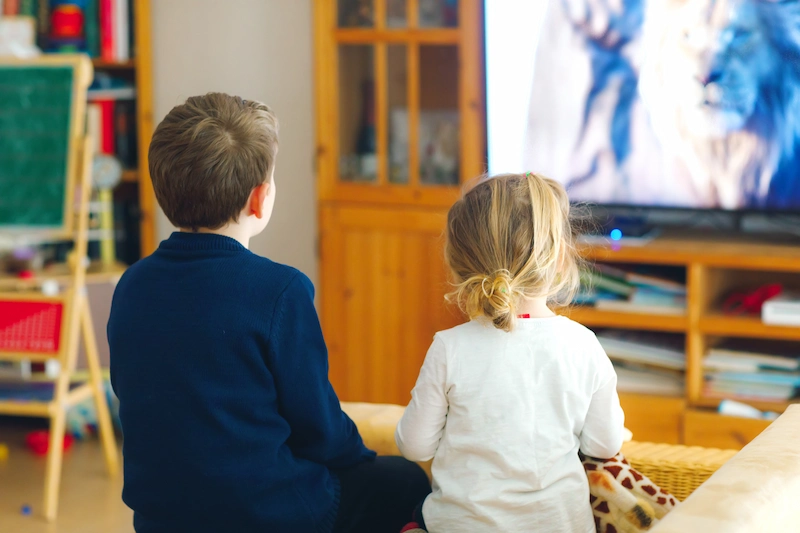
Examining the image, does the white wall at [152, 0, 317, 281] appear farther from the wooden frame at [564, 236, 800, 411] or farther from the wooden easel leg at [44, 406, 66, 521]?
the wooden frame at [564, 236, 800, 411]

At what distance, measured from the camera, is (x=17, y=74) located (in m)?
2.94

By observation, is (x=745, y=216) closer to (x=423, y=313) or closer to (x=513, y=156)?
(x=513, y=156)

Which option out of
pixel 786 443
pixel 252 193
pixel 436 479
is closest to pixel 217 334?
pixel 252 193

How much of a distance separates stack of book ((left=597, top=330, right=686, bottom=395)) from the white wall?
1.24 m

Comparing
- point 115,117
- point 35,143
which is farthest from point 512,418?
point 115,117

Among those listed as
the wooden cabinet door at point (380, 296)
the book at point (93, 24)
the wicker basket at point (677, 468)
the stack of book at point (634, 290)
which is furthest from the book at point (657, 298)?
the book at point (93, 24)

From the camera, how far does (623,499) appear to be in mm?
1410

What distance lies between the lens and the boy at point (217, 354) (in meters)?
1.34

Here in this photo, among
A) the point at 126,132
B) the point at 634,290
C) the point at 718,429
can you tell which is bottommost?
the point at 718,429

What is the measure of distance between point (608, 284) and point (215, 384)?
5.40 feet

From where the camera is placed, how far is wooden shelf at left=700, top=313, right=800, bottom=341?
8.16ft

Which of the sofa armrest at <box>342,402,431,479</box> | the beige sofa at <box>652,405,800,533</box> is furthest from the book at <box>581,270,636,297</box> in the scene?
the beige sofa at <box>652,405,800,533</box>

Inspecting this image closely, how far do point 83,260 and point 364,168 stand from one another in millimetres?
927

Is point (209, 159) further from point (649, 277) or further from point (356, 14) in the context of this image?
point (356, 14)
